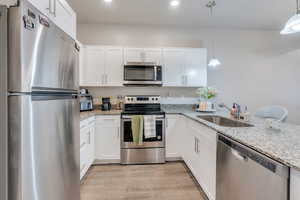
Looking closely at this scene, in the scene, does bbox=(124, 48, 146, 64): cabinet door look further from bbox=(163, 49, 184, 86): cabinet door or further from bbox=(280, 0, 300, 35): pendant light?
bbox=(280, 0, 300, 35): pendant light

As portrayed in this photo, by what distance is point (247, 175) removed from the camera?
1.21m

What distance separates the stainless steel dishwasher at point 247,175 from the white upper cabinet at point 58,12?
1.72m

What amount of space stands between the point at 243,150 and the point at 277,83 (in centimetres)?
354

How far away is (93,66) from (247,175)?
2.97 m

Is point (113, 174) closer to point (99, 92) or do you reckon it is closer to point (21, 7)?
point (99, 92)

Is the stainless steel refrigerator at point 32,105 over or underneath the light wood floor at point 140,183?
over

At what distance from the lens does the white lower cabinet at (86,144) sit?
2.34m

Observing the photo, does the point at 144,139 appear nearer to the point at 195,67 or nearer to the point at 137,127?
the point at 137,127

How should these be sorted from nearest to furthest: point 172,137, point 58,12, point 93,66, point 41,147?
1. point 41,147
2. point 58,12
3. point 172,137
4. point 93,66

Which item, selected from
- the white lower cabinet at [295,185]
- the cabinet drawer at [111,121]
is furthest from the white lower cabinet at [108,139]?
the white lower cabinet at [295,185]

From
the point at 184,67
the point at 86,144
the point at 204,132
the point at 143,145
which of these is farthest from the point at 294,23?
the point at 86,144

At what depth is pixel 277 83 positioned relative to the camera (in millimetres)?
3939

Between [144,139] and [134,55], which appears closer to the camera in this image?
[144,139]

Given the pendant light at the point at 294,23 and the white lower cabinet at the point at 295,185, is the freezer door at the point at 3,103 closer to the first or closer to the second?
the white lower cabinet at the point at 295,185
